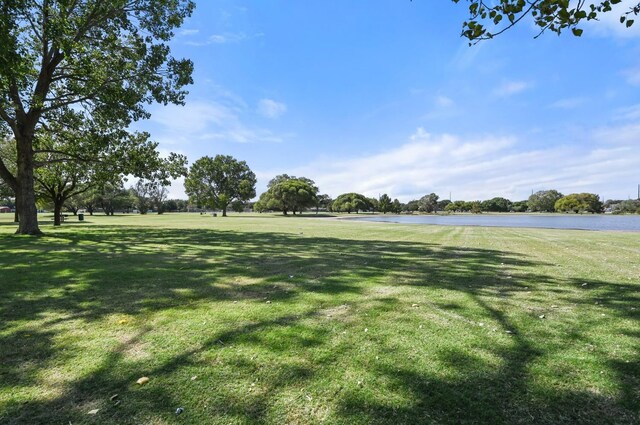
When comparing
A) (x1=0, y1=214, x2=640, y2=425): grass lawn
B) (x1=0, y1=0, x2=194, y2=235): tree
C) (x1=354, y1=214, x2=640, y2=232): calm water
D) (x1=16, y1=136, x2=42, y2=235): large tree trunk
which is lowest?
(x1=354, y1=214, x2=640, y2=232): calm water

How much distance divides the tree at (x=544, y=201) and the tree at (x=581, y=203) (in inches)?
362

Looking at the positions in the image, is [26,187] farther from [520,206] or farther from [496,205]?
[520,206]

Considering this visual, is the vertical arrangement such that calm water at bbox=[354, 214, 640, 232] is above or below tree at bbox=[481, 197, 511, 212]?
below

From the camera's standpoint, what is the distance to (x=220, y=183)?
7181cm

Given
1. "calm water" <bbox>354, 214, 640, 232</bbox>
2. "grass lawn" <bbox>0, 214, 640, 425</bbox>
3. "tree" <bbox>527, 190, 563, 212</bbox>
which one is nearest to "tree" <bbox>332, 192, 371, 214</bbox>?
"calm water" <bbox>354, 214, 640, 232</bbox>

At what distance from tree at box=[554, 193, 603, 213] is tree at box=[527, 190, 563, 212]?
30.1 ft

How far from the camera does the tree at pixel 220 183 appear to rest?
6825cm

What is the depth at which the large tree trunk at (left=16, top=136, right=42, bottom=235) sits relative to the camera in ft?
51.0

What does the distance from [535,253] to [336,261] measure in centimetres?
708

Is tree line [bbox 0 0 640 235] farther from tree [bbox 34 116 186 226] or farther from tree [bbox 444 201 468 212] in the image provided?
tree [bbox 444 201 468 212]

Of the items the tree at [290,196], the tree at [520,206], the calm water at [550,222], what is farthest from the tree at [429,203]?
the calm water at [550,222]

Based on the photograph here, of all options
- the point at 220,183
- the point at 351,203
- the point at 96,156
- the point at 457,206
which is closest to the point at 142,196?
the point at 220,183

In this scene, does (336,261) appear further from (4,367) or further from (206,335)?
(4,367)

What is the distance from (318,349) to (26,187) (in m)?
18.8
